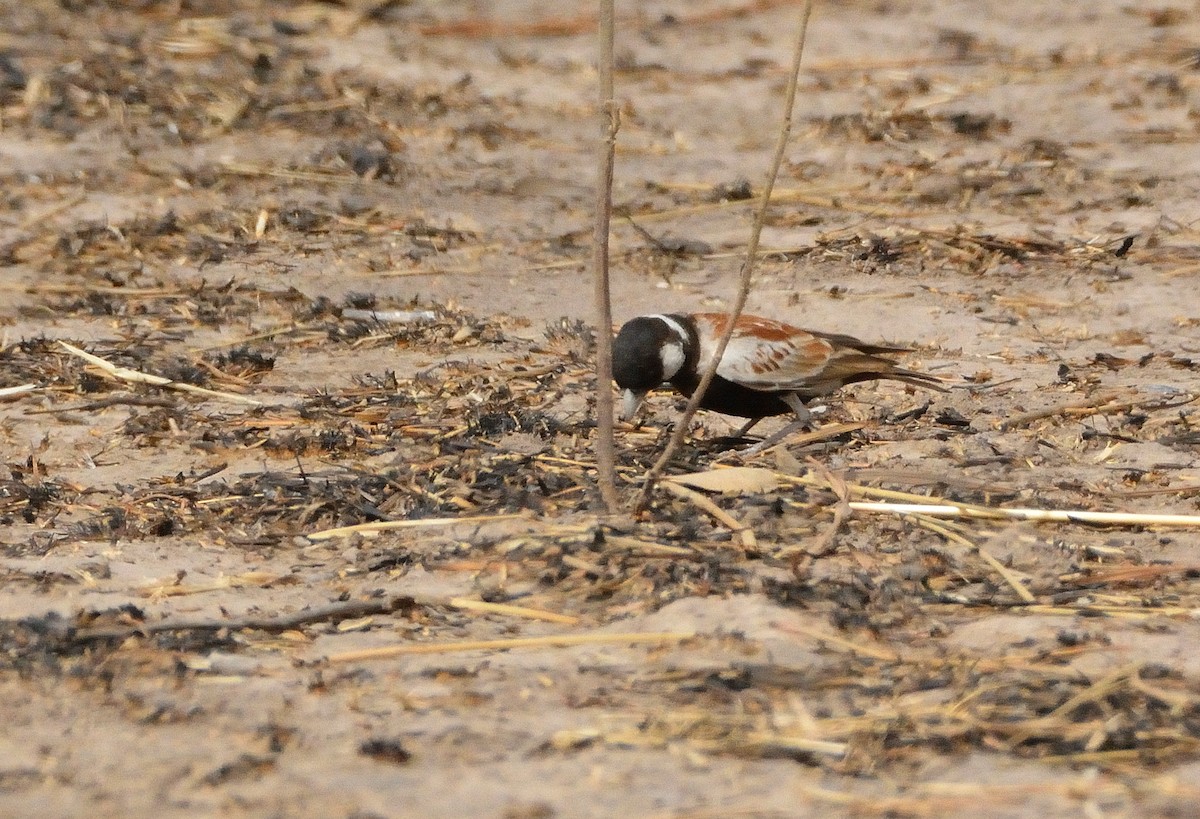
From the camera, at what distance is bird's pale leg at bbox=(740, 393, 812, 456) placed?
615cm

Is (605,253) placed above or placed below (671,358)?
above

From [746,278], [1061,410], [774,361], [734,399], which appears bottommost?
[1061,410]

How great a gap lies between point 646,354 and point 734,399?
57 centimetres

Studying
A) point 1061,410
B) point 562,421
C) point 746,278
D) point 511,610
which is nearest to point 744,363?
point 562,421

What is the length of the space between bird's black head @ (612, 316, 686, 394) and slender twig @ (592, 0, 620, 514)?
532 mm

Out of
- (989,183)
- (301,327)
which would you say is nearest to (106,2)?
(301,327)

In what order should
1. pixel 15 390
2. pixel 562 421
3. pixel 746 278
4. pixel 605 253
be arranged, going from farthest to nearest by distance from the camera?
pixel 15 390
pixel 562 421
pixel 605 253
pixel 746 278

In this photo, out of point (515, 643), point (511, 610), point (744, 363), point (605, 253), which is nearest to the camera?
point (515, 643)

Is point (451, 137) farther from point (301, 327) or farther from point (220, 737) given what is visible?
point (220, 737)

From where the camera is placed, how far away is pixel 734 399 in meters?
6.25

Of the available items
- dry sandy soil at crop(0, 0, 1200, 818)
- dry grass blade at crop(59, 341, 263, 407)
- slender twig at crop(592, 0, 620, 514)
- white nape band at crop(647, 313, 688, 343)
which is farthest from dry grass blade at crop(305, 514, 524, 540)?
dry grass blade at crop(59, 341, 263, 407)

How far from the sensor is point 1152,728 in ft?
12.8

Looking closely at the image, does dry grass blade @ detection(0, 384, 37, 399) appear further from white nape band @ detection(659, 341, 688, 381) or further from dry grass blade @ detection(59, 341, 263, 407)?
white nape band @ detection(659, 341, 688, 381)

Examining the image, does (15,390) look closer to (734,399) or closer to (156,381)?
(156,381)
